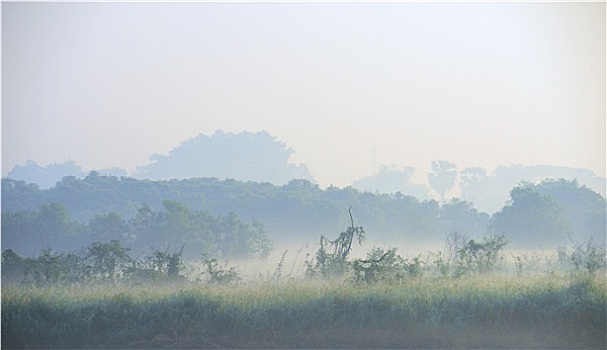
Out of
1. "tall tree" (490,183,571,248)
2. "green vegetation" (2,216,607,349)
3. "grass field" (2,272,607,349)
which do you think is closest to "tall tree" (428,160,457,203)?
"tall tree" (490,183,571,248)

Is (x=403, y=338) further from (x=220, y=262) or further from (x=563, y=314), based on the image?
(x=220, y=262)

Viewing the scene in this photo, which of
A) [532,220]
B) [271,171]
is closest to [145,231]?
[271,171]

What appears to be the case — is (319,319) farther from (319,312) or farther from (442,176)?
(442,176)

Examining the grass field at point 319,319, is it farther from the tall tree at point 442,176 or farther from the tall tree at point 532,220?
the tall tree at point 442,176

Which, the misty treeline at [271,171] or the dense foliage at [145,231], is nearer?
the dense foliage at [145,231]

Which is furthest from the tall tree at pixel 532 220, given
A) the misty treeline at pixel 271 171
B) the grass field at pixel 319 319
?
the grass field at pixel 319 319

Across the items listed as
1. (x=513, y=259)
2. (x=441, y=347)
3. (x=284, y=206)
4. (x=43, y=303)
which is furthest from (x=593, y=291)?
(x=43, y=303)

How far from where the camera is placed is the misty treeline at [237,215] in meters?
11.5

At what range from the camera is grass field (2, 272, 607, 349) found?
9984 millimetres

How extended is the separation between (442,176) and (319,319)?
11.2 ft

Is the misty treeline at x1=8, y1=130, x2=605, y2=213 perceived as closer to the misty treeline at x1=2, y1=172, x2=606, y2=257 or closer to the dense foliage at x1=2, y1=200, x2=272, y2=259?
the misty treeline at x1=2, y1=172, x2=606, y2=257

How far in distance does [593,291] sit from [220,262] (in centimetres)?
553

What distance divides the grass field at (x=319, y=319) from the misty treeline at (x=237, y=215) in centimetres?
130

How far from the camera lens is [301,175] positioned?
1185 centimetres
